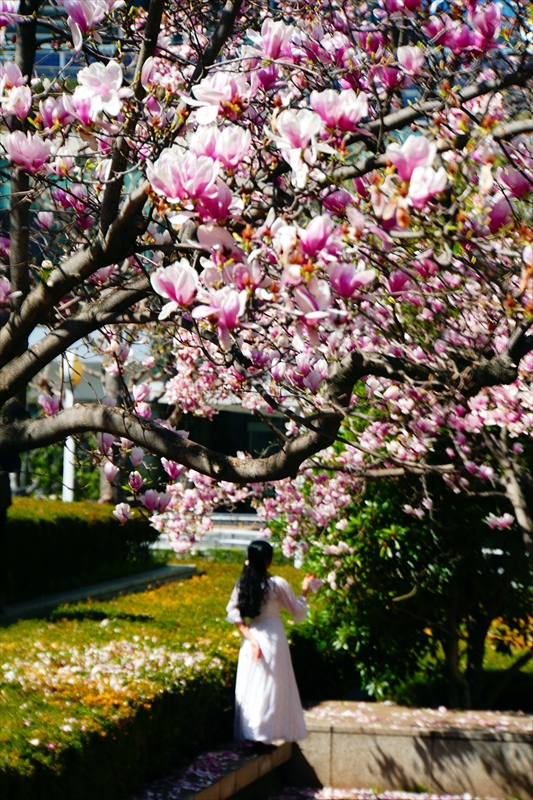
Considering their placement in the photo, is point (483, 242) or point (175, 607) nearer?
point (483, 242)

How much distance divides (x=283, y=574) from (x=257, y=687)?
6.63 metres

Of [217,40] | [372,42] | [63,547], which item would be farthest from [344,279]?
[63,547]

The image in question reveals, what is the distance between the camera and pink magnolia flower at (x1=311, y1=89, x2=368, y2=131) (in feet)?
7.73

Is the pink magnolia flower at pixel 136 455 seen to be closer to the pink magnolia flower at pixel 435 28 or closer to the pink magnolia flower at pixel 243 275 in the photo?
the pink magnolia flower at pixel 243 275

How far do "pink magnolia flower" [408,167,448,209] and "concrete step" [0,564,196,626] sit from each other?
7380 millimetres

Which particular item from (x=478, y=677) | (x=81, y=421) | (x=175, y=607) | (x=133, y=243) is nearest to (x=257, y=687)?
Answer: (x=478, y=677)

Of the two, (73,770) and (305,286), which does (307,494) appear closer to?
(73,770)

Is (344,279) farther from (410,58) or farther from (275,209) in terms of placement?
(410,58)

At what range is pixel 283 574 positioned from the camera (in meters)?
13.2

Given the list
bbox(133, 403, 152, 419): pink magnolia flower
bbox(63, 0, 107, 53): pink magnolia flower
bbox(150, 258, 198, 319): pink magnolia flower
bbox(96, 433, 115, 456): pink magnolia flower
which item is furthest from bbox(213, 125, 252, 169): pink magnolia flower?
bbox(133, 403, 152, 419): pink magnolia flower

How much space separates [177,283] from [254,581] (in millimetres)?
4730

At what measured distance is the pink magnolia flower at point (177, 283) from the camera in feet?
7.36

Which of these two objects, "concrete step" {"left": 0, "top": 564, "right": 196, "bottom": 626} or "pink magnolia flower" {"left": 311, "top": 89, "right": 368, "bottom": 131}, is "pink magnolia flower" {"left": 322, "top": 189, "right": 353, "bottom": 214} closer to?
"pink magnolia flower" {"left": 311, "top": 89, "right": 368, "bottom": 131}

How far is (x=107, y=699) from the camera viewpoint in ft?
16.8
